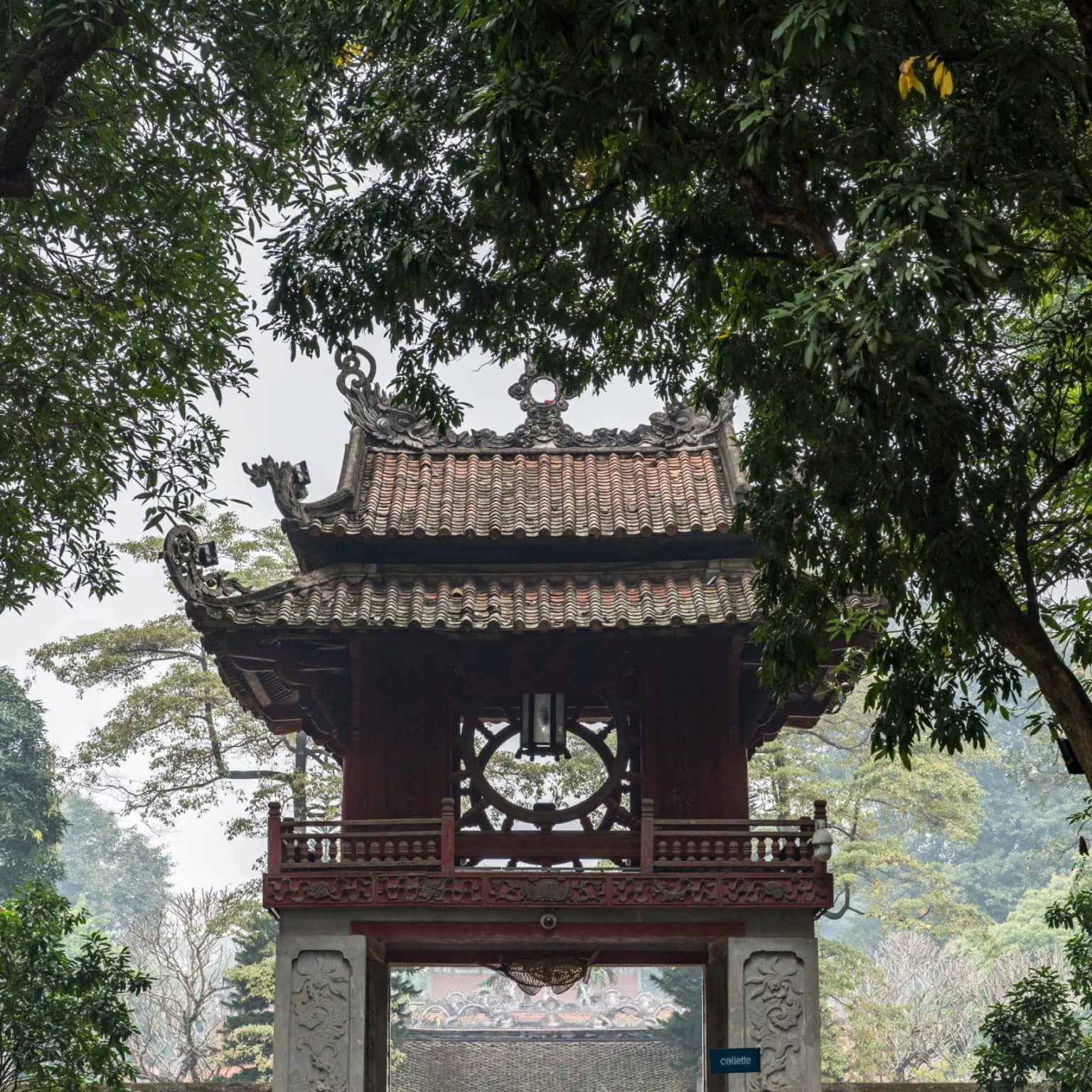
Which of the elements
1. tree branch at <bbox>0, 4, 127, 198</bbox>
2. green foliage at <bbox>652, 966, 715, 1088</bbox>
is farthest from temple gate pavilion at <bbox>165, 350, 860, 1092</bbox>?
green foliage at <bbox>652, 966, 715, 1088</bbox>

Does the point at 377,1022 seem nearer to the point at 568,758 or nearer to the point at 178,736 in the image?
the point at 568,758

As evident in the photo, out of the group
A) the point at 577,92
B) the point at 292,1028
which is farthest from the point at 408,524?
the point at 577,92

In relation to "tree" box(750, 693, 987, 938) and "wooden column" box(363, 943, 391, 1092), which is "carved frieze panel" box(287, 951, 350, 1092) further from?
"tree" box(750, 693, 987, 938)

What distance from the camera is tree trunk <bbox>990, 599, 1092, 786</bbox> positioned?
6945mm

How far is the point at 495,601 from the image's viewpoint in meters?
12.6

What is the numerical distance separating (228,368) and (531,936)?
4.93m

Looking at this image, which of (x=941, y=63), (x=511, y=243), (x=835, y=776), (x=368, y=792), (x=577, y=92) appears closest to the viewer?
(x=941, y=63)

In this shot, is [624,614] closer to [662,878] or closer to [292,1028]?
[662,878]

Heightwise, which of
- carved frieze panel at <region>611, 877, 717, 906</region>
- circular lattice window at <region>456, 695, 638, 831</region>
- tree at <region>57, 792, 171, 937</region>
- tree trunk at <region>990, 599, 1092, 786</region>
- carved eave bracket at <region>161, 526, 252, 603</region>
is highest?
tree at <region>57, 792, 171, 937</region>

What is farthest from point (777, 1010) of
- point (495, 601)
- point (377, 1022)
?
point (495, 601)

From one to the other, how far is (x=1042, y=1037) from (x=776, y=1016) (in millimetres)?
3460

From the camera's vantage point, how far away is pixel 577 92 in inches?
299

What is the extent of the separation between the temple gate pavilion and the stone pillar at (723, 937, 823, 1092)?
0.05ft

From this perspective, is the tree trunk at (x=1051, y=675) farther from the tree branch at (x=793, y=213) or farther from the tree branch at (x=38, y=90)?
the tree branch at (x=38, y=90)
